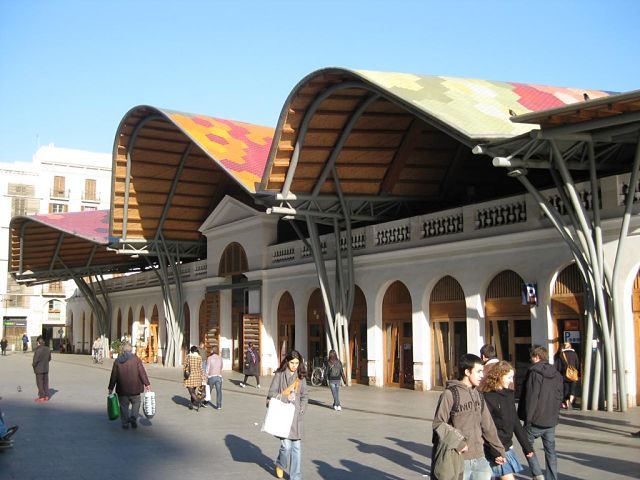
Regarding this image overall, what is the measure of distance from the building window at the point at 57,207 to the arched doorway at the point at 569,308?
70.1 m

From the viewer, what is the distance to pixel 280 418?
33.0ft

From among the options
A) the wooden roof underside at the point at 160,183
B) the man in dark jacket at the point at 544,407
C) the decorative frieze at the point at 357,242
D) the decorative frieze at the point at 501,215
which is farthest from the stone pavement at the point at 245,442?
the wooden roof underside at the point at 160,183

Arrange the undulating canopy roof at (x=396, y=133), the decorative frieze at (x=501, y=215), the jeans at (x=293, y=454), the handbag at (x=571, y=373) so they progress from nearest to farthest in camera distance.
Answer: the jeans at (x=293, y=454) < the handbag at (x=571, y=373) < the undulating canopy roof at (x=396, y=133) < the decorative frieze at (x=501, y=215)

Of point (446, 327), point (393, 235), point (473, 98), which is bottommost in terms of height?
point (446, 327)

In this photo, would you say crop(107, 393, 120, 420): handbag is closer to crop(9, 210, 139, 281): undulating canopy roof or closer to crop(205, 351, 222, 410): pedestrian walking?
crop(205, 351, 222, 410): pedestrian walking

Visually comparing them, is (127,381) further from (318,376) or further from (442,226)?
(318,376)

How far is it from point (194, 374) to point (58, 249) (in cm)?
3445

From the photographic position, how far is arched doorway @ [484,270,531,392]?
20828mm

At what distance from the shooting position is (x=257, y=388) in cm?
2692

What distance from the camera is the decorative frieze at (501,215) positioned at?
20430 millimetres

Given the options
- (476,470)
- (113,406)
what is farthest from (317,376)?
(476,470)

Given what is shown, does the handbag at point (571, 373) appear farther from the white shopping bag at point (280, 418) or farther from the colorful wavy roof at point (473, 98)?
the white shopping bag at point (280, 418)

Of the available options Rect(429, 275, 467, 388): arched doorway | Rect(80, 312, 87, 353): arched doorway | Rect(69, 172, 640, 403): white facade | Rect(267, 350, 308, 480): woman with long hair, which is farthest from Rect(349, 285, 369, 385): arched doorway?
Rect(80, 312, 87, 353): arched doorway

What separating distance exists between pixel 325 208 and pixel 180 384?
874 centimetres
